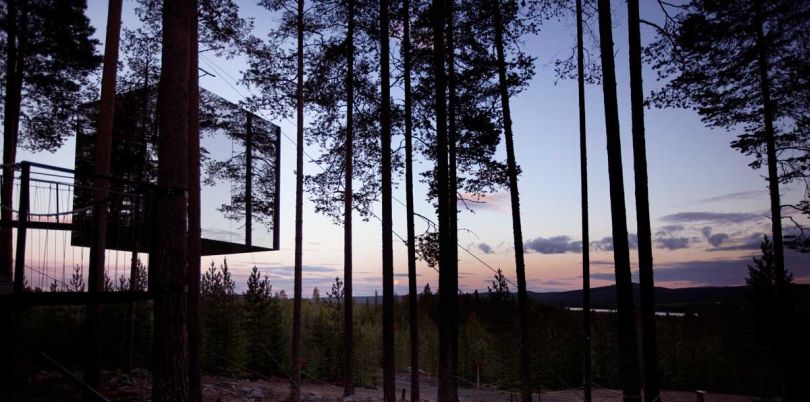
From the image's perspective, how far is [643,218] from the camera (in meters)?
8.71

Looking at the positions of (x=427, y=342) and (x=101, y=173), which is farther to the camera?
(x=427, y=342)

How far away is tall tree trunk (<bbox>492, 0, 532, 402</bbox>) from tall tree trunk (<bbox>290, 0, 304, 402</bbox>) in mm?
5575

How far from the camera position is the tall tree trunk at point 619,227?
8.50 metres

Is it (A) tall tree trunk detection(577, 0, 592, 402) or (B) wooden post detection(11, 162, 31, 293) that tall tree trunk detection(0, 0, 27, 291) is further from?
(A) tall tree trunk detection(577, 0, 592, 402)

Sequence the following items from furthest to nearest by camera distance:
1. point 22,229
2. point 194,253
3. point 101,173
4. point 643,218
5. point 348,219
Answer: point 348,219 → point 194,253 → point 101,173 → point 643,218 → point 22,229

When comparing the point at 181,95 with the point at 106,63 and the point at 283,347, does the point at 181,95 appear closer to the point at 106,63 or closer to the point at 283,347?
the point at 106,63

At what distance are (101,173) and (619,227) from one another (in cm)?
997

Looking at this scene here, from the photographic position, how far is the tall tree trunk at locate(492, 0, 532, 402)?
12770 mm

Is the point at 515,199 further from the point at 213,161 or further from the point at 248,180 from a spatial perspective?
the point at 213,161

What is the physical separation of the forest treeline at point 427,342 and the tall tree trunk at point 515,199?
2812 mm

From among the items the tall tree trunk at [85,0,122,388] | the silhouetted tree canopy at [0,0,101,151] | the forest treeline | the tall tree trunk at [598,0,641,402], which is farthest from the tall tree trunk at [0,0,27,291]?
the tall tree trunk at [598,0,641,402]

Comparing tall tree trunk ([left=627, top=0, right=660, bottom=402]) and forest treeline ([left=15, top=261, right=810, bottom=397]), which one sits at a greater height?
tall tree trunk ([left=627, top=0, right=660, bottom=402])

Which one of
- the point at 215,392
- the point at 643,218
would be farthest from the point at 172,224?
the point at 215,392

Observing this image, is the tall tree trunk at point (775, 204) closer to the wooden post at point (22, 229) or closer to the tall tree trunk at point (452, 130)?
the tall tree trunk at point (452, 130)
